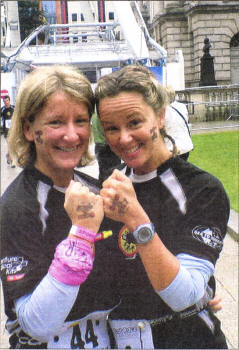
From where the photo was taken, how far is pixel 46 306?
0.67 meters

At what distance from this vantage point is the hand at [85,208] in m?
0.68

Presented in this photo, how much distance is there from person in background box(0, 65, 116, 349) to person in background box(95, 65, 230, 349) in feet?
0.12

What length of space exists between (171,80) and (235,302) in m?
1.73

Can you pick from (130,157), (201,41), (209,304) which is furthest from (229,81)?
(209,304)

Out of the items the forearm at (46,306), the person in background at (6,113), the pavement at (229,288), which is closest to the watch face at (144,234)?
the forearm at (46,306)

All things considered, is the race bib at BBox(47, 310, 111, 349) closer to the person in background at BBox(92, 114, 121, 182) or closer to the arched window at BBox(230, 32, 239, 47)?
the person in background at BBox(92, 114, 121, 182)

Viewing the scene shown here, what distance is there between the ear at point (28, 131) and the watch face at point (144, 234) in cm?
26

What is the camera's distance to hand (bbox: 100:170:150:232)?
67cm

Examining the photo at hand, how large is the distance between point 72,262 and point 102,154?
26 cm

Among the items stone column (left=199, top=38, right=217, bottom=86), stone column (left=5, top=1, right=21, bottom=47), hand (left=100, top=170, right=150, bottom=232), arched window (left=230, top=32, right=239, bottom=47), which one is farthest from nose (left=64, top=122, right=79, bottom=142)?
arched window (left=230, top=32, right=239, bottom=47)

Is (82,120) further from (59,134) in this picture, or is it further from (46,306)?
(46,306)

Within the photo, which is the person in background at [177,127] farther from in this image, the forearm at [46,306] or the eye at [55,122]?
the forearm at [46,306]

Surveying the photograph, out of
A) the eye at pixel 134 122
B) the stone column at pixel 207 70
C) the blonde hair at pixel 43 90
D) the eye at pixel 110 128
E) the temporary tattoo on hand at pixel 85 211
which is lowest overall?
the temporary tattoo on hand at pixel 85 211

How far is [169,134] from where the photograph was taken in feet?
2.76
